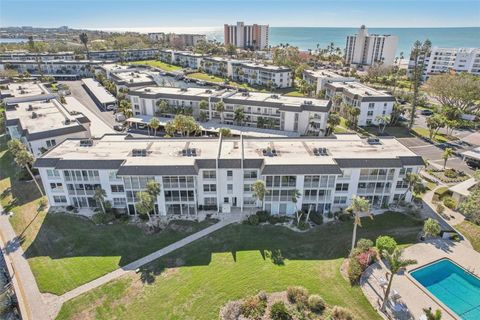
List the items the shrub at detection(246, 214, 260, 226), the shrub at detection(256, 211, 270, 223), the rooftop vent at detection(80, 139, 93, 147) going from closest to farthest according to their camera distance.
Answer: the shrub at detection(246, 214, 260, 226)
the shrub at detection(256, 211, 270, 223)
the rooftop vent at detection(80, 139, 93, 147)

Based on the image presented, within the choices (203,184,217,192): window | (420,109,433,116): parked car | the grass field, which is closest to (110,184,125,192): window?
the grass field

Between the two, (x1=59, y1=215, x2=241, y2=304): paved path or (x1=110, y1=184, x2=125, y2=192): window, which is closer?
(x1=59, y1=215, x2=241, y2=304): paved path

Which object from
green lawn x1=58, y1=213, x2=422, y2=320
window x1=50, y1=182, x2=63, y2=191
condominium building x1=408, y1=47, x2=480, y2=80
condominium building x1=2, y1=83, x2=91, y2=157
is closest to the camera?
green lawn x1=58, y1=213, x2=422, y2=320

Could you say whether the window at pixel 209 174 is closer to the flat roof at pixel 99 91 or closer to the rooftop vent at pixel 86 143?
the rooftop vent at pixel 86 143

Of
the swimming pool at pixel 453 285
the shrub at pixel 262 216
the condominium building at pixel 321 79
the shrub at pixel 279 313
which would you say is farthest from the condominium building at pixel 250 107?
the shrub at pixel 279 313

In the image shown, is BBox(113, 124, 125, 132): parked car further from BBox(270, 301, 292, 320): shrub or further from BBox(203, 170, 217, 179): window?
BBox(270, 301, 292, 320): shrub

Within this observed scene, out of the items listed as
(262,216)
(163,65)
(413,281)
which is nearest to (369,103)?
(262,216)

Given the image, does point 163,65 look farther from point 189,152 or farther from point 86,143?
point 189,152
